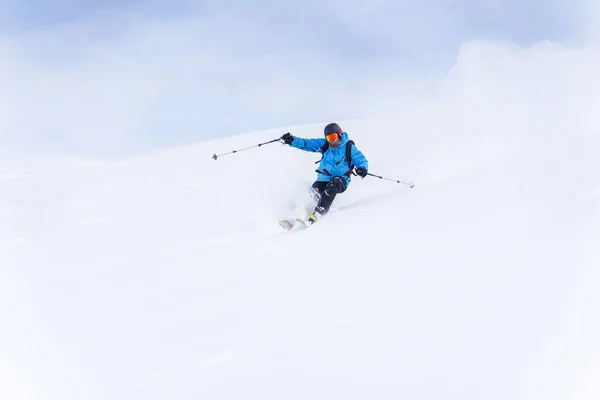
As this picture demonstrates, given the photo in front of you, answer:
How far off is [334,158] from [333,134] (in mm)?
421

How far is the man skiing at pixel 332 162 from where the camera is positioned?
7223 mm

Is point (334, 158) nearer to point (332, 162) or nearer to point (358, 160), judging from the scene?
point (332, 162)

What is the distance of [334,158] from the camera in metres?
7.45

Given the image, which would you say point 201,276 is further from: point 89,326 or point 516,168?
point 516,168

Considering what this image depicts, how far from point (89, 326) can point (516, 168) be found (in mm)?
6271

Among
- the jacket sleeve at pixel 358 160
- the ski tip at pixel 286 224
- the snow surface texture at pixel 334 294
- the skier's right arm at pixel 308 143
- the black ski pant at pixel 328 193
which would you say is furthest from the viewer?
the skier's right arm at pixel 308 143

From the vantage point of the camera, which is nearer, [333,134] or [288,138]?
[333,134]

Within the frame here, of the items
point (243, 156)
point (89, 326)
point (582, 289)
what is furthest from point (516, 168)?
point (243, 156)

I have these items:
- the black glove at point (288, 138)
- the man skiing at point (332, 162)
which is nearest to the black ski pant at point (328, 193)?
the man skiing at point (332, 162)

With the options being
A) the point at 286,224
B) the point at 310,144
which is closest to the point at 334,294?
the point at 286,224

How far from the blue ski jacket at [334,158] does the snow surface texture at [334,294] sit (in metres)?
0.59

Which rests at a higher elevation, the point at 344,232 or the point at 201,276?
the point at 344,232

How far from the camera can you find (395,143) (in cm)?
1766

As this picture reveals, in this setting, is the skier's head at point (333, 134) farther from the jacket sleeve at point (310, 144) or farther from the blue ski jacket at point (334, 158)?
the jacket sleeve at point (310, 144)
